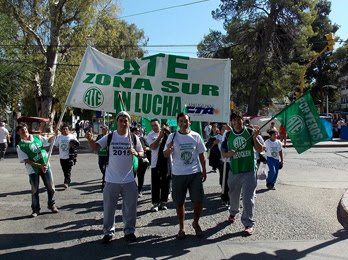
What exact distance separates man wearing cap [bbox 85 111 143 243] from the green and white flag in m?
1.37

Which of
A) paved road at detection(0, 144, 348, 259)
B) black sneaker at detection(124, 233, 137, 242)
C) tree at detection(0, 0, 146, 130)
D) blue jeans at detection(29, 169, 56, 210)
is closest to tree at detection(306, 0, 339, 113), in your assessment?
tree at detection(0, 0, 146, 130)

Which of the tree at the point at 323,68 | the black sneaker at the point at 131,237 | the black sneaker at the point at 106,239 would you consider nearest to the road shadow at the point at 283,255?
the black sneaker at the point at 131,237

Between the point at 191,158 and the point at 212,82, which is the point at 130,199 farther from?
the point at 212,82

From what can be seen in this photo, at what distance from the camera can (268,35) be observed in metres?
28.7

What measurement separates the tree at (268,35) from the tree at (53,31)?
Answer: 10.7 metres

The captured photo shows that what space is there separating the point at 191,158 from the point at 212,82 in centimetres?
202

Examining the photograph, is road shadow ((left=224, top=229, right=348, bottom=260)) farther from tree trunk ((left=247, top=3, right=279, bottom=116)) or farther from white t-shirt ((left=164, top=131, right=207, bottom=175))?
tree trunk ((left=247, top=3, right=279, bottom=116))

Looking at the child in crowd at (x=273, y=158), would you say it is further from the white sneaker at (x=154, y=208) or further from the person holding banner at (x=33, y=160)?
the person holding banner at (x=33, y=160)

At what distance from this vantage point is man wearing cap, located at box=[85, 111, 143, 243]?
4.84 meters

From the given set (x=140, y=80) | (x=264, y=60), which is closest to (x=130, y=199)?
(x=140, y=80)

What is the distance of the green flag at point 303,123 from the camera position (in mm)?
5625

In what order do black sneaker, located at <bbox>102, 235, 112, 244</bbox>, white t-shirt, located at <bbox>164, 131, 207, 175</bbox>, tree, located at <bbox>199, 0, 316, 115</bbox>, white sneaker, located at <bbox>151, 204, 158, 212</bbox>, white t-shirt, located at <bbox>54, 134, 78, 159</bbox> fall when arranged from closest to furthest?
1. black sneaker, located at <bbox>102, 235, 112, 244</bbox>
2. white t-shirt, located at <bbox>164, 131, 207, 175</bbox>
3. white sneaker, located at <bbox>151, 204, 158, 212</bbox>
4. white t-shirt, located at <bbox>54, 134, 78, 159</bbox>
5. tree, located at <bbox>199, 0, 316, 115</bbox>

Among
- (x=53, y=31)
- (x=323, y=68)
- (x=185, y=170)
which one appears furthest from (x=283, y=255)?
(x=323, y=68)

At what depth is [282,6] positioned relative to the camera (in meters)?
28.2
